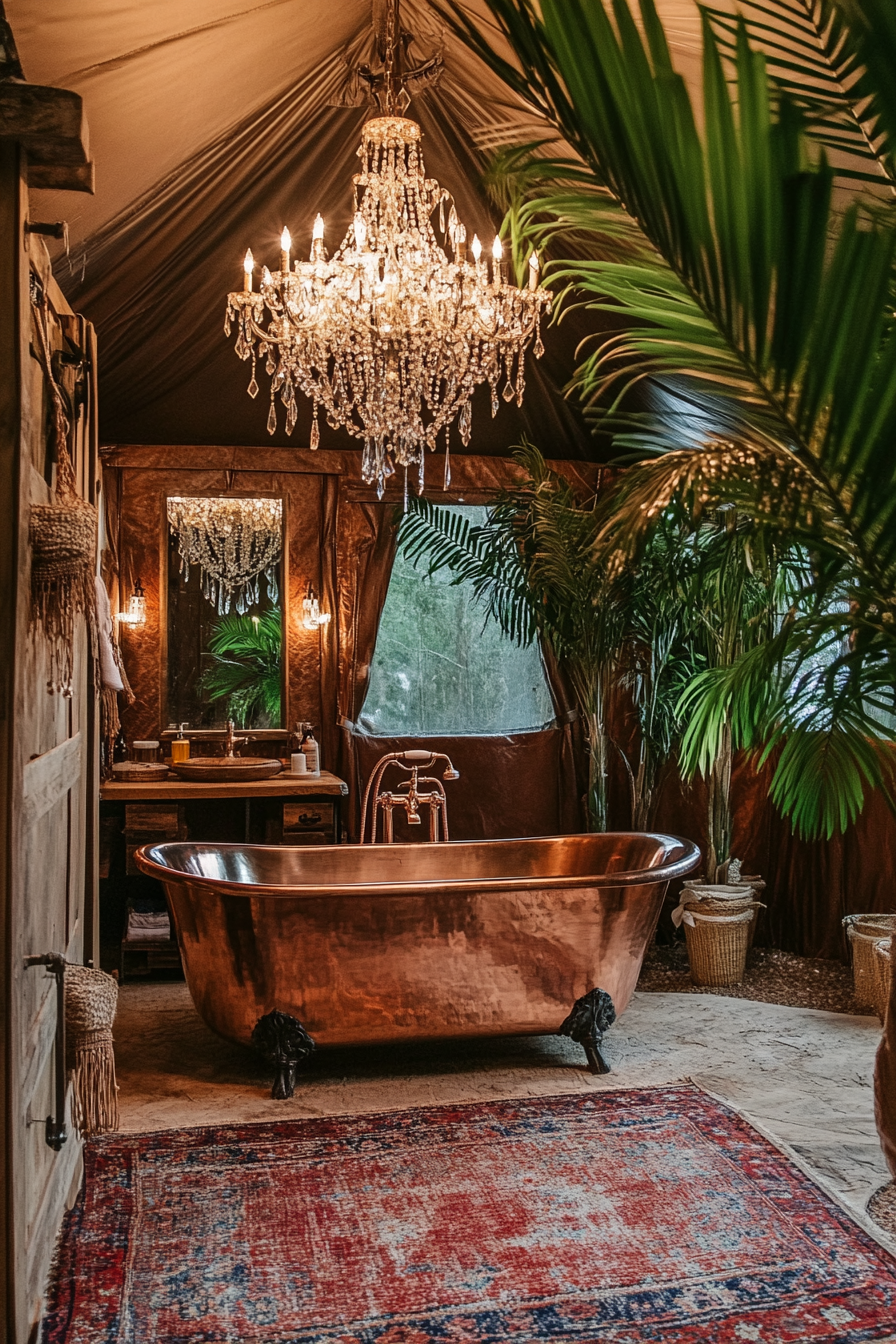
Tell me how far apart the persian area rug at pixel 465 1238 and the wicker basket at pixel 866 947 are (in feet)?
4.54

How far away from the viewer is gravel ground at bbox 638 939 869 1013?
15.2 ft

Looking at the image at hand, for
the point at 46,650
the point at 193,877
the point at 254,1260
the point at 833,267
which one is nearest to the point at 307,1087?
the point at 193,877

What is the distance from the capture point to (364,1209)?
2760 millimetres

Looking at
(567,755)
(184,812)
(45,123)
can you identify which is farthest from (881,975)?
(45,123)

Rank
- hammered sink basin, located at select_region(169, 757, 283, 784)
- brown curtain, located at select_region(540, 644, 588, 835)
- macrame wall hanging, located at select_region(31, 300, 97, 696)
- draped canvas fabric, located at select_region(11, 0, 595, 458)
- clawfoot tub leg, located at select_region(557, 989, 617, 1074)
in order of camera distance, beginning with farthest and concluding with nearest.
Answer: brown curtain, located at select_region(540, 644, 588, 835) < hammered sink basin, located at select_region(169, 757, 283, 784) < clawfoot tub leg, located at select_region(557, 989, 617, 1074) < draped canvas fabric, located at select_region(11, 0, 595, 458) < macrame wall hanging, located at select_region(31, 300, 97, 696)

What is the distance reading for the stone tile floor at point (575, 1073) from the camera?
3324 mm

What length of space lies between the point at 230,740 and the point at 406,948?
1983mm

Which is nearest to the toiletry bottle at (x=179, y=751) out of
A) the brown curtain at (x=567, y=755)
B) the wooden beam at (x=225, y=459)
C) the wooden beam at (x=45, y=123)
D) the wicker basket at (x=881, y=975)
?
the wooden beam at (x=225, y=459)

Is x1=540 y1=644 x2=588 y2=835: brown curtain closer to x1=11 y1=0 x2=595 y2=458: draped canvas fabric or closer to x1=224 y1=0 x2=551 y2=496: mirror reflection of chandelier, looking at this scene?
x1=11 y1=0 x2=595 y2=458: draped canvas fabric

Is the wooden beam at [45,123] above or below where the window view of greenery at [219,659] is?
above

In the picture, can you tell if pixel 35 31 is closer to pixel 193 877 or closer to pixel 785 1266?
pixel 193 877

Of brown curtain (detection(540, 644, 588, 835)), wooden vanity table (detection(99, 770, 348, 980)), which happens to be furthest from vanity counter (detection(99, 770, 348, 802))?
brown curtain (detection(540, 644, 588, 835))

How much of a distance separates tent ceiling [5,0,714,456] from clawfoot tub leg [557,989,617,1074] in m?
2.62

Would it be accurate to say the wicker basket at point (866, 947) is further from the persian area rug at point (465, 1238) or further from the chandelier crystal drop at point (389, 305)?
the chandelier crystal drop at point (389, 305)
